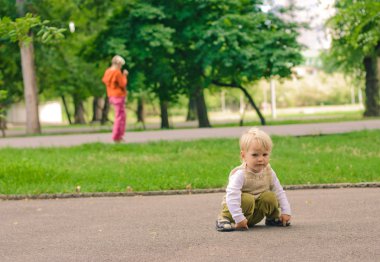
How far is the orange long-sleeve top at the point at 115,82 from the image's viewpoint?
15297mm

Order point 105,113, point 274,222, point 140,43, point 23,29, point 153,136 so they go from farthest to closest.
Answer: point 105,113
point 140,43
point 153,136
point 23,29
point 274,222

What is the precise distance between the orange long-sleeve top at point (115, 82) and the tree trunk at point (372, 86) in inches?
910

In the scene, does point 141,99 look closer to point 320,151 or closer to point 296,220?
point 320,151

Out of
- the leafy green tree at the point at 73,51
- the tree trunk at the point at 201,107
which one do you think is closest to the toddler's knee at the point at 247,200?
the leafy green tree at the point at 73,51

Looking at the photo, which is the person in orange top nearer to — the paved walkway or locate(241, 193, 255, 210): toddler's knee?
the paved walkway

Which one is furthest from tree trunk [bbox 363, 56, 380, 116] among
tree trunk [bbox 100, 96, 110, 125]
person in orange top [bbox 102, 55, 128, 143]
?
person in orange top [bbox 102, 55, 128, 143]

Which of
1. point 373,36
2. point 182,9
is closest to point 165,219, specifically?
point 373,36

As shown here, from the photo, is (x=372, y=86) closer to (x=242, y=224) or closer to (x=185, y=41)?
(x=185, y=41)

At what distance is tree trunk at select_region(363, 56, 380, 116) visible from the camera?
36.3 meters

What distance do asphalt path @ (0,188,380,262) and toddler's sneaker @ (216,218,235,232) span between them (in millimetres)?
59

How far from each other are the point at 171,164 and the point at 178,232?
18.9 ft

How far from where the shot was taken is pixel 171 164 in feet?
39.0

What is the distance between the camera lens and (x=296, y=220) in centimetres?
665

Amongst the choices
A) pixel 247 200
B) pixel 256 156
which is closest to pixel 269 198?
pixel 247 200
